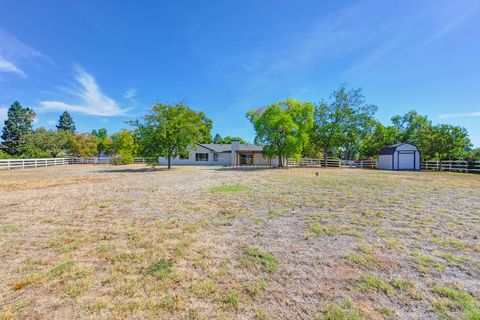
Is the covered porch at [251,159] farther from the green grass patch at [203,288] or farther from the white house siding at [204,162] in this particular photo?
the green grass patch at [203,288]

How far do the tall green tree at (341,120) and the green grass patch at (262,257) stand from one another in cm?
2847

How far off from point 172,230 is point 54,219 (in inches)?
121

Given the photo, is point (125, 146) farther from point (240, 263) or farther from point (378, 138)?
point (378, 138)

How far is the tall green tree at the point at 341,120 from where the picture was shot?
97.5ft

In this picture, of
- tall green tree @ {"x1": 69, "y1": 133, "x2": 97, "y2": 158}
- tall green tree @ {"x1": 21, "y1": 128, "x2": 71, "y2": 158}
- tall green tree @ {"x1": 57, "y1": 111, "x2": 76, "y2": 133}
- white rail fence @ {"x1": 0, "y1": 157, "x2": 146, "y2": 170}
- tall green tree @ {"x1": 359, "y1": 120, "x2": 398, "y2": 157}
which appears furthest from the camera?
tall green tree @ {"x1": 57, "y1": 111, "x2": 76, "y2": 133}

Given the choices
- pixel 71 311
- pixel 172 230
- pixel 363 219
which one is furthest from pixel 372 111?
pixel 71 311

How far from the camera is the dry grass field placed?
2.27 metres

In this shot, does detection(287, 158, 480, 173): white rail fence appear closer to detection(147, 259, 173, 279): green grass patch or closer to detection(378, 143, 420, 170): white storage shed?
detection(378, 143, 420, 170): white storage shed

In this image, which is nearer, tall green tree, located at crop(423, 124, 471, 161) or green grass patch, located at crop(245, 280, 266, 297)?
green grass patch, located at crop(245, 280, 266, 297)

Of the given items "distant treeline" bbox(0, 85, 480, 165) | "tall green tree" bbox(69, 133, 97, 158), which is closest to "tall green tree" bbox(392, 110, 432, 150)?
"distant treeline" bbox(0, 85, 480, 165)

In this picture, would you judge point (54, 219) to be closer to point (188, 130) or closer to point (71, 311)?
point (71, 311)

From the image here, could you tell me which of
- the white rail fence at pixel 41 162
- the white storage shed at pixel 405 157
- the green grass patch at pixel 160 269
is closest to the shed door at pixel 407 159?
the white storage shed at pixel 405 157

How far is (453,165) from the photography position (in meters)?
21.3

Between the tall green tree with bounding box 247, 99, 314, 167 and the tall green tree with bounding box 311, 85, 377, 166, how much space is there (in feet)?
14.7
